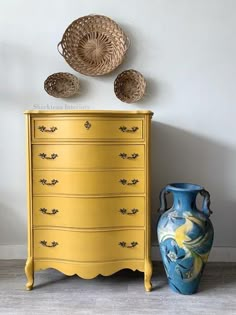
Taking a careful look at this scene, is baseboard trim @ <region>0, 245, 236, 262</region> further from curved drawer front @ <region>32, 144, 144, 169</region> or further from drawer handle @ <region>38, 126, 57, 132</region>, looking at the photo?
drawer handle @ <region>38, 126, 57, 132</region>

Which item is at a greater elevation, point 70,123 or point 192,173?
point 70,123

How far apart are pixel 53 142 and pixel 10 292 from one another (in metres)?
Result: 0.97

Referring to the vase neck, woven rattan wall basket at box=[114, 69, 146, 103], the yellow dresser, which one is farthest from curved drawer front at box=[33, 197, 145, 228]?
woven rattan wall basket at box=[114, 69, 146, 103]

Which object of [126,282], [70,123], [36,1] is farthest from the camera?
[36,1]

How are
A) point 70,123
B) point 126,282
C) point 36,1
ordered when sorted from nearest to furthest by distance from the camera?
1. point 70,123
2. point 126,282
3. point 36,1

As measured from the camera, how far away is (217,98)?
7.66 ft

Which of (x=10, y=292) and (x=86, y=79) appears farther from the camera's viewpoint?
(x=86, y=79)

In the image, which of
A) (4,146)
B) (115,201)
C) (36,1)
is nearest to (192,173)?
(115,201)

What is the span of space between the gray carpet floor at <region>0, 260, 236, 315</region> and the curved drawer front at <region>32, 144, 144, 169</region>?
2.59ft

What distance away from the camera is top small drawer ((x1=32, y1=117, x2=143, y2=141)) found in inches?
72.5

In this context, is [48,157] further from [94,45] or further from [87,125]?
[94,45]

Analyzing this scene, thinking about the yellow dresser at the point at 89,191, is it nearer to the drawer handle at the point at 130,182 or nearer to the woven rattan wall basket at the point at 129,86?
the drawer handle at the point at 130,182

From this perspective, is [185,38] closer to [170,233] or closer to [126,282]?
[170,233]

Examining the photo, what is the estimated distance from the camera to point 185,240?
183 centimetres
